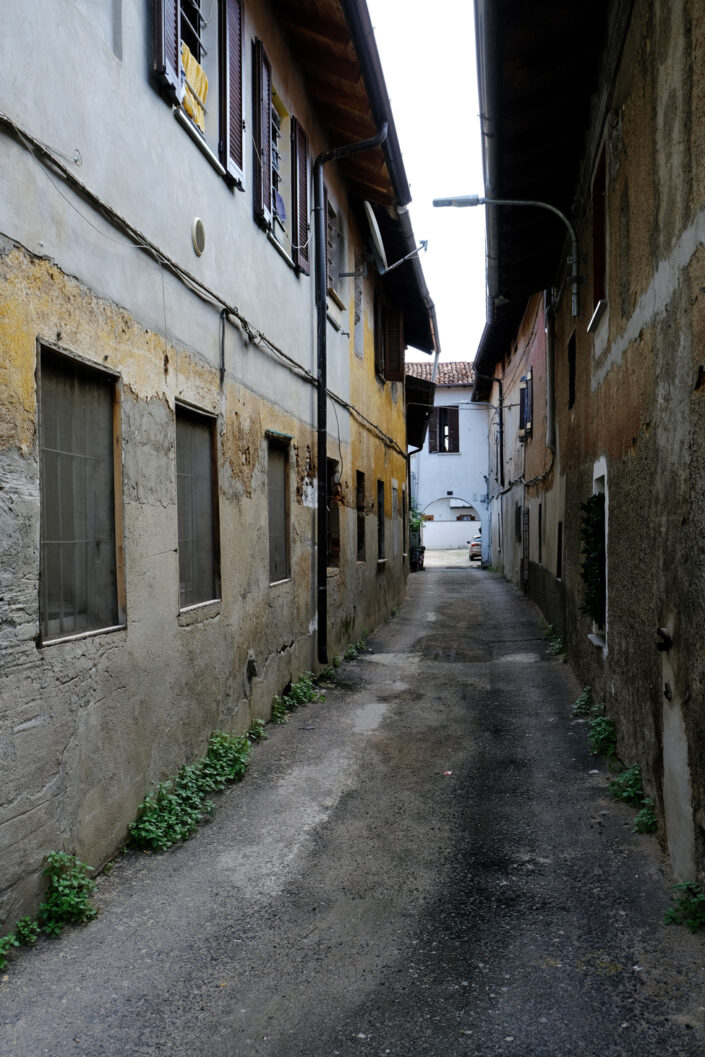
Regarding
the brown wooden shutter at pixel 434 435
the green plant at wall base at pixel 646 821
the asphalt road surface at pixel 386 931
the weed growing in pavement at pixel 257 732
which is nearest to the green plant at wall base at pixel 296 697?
the weed growing in pavement at pixel 257 732

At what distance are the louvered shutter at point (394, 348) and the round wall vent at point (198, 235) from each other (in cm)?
973

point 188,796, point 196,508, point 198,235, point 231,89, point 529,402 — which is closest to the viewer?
point 188,796

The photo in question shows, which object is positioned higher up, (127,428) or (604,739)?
(127,428)

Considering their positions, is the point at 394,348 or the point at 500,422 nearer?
the point at 394,348

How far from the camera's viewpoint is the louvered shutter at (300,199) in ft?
27.9

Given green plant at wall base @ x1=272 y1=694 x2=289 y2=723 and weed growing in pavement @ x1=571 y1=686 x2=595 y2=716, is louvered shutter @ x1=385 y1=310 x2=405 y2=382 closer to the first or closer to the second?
weed growing in pavement @ x1=571 y1=686 x2=595 y2=716

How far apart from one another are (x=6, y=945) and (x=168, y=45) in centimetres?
493

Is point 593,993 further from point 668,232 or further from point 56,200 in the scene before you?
point 56,200

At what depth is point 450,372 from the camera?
→ 117 ft

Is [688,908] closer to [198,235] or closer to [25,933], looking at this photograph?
[25,933]

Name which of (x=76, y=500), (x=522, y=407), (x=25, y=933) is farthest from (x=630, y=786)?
(x=522, y=407)

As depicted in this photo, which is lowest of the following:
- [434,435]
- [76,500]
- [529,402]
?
[76,500]

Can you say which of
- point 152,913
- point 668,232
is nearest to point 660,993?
point 152,913

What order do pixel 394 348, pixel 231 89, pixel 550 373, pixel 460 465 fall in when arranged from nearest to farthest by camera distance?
pixel 231 89 < pixel 550 373 < pixel 394 348 < pixel 460 465
